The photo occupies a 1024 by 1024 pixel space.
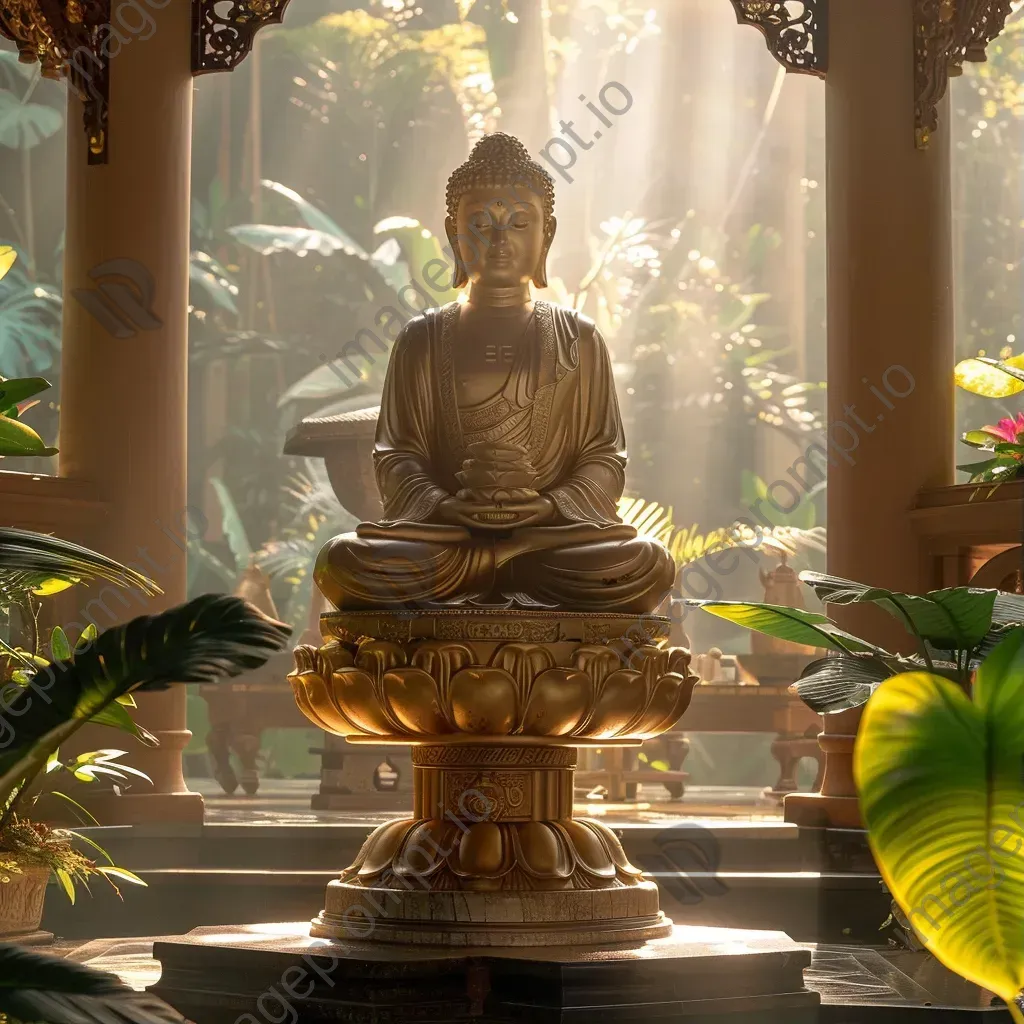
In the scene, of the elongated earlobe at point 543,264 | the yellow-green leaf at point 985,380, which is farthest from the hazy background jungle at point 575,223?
the elongated earlobe at point 543,264

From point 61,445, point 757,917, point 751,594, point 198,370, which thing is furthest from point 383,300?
point 757,917

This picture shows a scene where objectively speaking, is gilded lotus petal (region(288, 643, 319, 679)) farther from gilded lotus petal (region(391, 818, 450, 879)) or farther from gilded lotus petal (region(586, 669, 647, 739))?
gilded lotus petal (region(586, 669, 647, 739))

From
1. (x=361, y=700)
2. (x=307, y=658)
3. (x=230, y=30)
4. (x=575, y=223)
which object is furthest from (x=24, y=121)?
(x=361, y=700)

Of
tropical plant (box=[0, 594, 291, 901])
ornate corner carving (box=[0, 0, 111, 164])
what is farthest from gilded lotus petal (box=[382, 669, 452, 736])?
ornate corner carving (box=[0, 0, 111, 164])

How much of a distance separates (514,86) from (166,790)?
12.9 meters

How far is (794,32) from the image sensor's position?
21.9 feet

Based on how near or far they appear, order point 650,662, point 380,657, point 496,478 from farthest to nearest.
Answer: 1. point 496,478
2. point 650,662
3. point 380,657

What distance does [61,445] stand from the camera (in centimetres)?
657

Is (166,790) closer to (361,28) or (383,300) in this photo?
(383,300)

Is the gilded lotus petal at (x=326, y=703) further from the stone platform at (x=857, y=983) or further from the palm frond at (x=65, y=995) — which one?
the palm frond at (x=65, y=995)

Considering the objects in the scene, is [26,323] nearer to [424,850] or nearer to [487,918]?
[424,850]

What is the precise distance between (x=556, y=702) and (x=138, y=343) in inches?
122

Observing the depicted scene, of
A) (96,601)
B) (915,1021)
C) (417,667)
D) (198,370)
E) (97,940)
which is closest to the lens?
(915,1021)

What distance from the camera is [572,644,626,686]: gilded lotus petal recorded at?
4.15 metres
